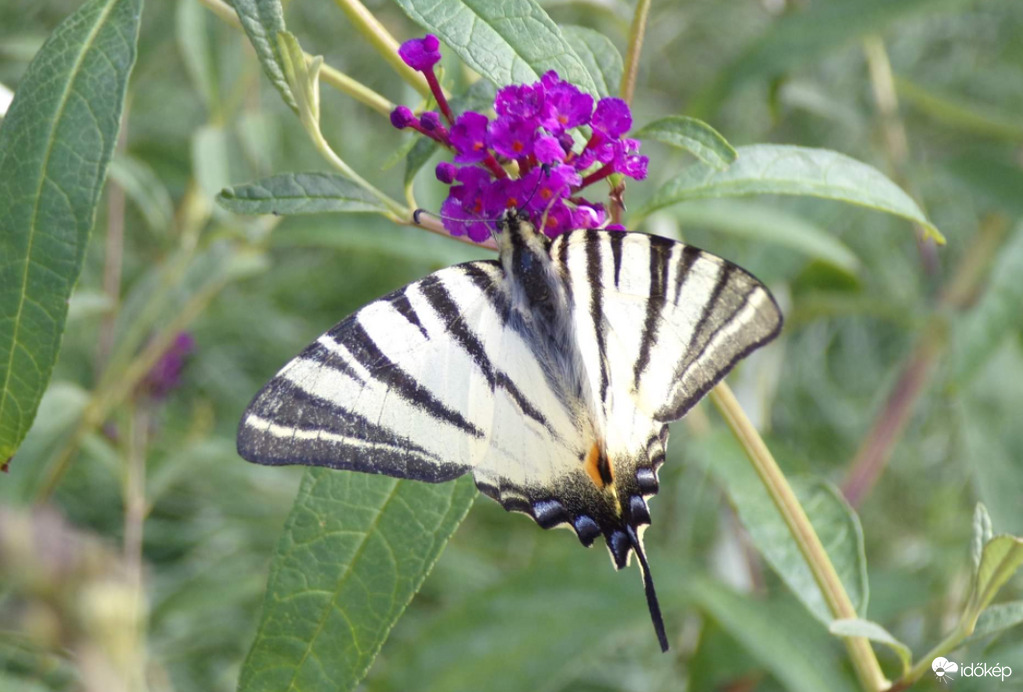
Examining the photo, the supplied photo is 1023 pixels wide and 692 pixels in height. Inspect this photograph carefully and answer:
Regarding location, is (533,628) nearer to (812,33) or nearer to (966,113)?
(812,33)

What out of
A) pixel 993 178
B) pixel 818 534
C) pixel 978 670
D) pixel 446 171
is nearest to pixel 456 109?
pixel 446 171

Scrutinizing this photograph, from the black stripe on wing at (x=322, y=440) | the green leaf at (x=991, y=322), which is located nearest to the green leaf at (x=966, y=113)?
the green leaf at (x=991, y=322)

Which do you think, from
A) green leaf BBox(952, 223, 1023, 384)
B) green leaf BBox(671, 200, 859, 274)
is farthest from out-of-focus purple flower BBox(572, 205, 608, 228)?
green leaf BBox(952, 223, 1023, 384)

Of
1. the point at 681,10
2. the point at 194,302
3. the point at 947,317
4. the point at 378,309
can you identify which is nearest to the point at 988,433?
the point at 947,317

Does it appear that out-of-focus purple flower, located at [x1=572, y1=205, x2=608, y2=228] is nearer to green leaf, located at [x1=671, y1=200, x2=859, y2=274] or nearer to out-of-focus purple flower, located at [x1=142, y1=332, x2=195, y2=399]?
green leaf, located at [x1=671, y1=200, x2=859, y2=274]

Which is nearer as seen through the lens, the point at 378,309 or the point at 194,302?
the point at 378,309

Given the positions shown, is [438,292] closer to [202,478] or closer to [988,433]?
[988,433]
